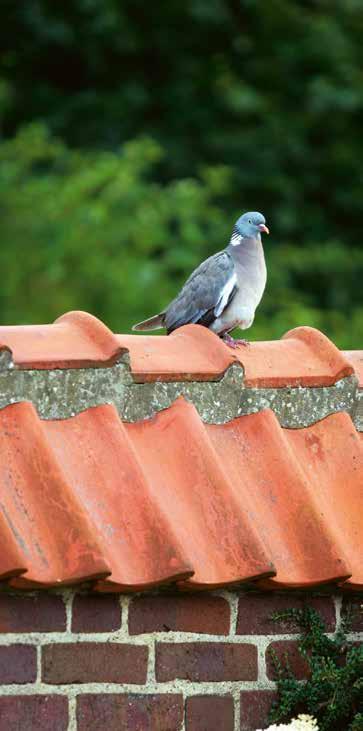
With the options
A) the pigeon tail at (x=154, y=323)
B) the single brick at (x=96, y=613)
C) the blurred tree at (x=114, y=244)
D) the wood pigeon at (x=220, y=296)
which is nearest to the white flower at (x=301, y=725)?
the single brick at (x=96, y=613)

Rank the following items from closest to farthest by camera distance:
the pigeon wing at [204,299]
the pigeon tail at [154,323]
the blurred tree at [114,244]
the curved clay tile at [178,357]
A: the curved clay tile at [178,357] → the pigeon wing at [204,299] → the pigeon tail at [154,323] → the blurred tree at [114,244]

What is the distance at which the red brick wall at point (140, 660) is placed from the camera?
9.27 ft

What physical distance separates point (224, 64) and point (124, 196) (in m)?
4.73

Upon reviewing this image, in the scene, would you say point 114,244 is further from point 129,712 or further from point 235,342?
point 129,712

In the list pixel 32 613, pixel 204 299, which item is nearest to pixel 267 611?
pixel 32 613

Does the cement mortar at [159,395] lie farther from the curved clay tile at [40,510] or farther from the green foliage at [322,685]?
the green foliage at [322,685]

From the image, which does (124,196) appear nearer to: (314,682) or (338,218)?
(338,218)

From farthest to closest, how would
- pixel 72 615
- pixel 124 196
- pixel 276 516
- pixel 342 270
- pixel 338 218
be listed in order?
1. pixel 338 218
2. pixel 342 270
3. pixel 124 196
4. pixel 276 516
5. pixel 72 615

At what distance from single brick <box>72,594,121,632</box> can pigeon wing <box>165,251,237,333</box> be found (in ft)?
7.75

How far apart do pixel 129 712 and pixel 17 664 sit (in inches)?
9.9

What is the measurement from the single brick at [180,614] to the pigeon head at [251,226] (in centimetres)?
293

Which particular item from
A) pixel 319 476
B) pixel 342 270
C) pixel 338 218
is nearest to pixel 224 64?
pixel 338 218

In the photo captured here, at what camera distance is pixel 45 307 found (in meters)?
12.0

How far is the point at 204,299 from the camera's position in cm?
525
